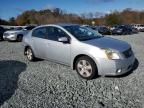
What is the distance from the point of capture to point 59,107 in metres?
4.68

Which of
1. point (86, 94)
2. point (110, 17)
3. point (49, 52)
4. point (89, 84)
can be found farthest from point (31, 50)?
point (110, 17)

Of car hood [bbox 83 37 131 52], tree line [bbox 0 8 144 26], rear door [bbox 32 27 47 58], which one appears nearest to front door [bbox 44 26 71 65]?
rear door [bbox 32 27 47 58]

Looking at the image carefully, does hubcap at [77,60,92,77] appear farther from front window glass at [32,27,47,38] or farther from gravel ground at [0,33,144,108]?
front window glass at [32,27,47,38]

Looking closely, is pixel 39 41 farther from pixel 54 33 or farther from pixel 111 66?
pixel 111 66

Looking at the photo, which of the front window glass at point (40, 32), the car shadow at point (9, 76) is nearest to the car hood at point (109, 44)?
the front window glass at point (40, 32)

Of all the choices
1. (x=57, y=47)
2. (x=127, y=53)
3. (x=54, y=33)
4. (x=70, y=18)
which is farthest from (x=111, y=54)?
(x=70, y=18)

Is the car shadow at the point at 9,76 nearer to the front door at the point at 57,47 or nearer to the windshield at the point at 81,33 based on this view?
the front door at the point at 57,47

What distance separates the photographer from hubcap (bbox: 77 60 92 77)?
6.50 m

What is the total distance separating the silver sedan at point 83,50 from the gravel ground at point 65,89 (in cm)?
34

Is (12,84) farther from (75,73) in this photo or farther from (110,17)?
(110,17)

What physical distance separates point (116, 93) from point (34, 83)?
7.59 ft

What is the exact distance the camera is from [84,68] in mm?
6590

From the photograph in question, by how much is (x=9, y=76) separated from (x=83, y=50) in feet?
8.18

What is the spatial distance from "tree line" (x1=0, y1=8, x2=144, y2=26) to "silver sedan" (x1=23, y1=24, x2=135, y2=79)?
209 ft
